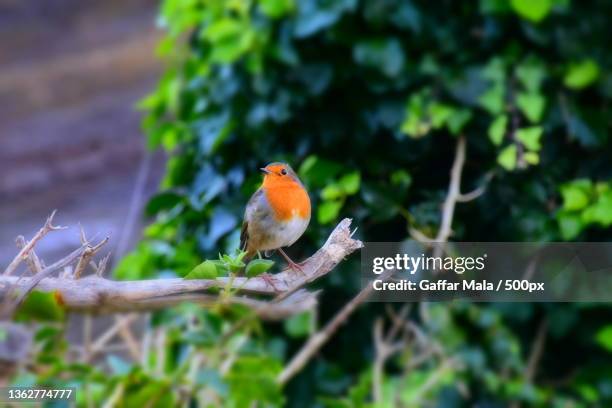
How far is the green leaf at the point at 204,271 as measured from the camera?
0.91 m

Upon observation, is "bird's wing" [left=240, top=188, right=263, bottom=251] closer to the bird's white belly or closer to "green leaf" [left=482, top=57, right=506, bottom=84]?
the bird's white belly

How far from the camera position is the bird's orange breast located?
1.02 m

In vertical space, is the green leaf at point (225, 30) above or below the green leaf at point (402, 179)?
above

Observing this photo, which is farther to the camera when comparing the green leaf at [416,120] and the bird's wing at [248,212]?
the green leaf at [416,120]

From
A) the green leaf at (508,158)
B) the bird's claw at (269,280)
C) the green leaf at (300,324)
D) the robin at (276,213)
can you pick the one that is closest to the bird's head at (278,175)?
the robin at (276,213)

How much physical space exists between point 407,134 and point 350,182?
353 millimetres

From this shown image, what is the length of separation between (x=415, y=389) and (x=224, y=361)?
642mm

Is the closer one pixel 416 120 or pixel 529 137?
pixel 529 137

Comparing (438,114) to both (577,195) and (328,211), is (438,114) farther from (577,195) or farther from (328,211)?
(328,211)

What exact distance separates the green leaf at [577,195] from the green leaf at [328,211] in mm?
658

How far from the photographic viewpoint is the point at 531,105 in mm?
2604

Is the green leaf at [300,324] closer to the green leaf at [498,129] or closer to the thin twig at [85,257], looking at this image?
the green leaf at [498,129]

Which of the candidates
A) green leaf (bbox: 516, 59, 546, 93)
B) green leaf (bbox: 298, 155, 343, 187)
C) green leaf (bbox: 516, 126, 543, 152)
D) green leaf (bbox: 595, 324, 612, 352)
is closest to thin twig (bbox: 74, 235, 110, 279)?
green leaf (bbox: 298, 155, 343, 187)

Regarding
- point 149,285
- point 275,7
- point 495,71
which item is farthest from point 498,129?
point 149,285
